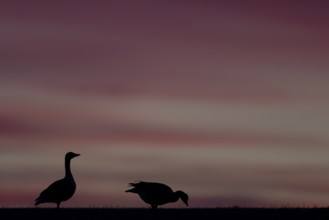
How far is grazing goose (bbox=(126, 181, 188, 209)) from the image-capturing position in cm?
3266

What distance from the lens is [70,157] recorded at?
111ft

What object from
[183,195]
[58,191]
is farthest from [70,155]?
[183,195]

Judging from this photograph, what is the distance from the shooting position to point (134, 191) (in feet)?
110

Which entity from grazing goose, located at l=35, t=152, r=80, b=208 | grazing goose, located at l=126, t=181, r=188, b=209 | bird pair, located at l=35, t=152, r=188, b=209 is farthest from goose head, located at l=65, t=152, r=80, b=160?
grazing goose, located at l=126, t=181, r=188, b=209

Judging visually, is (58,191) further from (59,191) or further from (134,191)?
(134,191)
